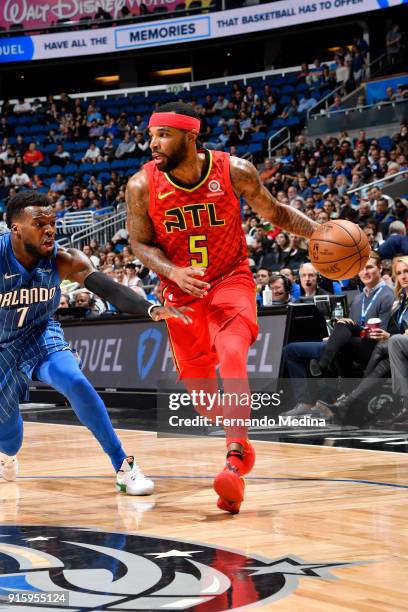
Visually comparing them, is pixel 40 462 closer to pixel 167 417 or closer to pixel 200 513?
pixel 200 513

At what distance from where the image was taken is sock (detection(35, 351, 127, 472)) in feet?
17.7

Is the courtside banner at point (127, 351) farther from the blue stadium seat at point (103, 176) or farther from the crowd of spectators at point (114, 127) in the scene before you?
the blue stadium seat at point (103, 176)

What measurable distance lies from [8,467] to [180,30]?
74.7 feet

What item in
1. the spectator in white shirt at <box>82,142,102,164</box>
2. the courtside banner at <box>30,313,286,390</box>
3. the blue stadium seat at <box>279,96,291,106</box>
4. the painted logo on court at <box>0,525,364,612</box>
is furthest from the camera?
the spectator in white shirt at <box>82,142,102,164</box>

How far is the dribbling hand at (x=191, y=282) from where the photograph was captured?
4.77 m

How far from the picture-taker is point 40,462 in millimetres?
7168

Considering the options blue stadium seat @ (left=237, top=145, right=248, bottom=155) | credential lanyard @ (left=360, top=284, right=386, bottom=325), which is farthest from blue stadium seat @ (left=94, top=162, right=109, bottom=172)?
credential lanyard @ (left=360, top=284, right=386, bottom=325)

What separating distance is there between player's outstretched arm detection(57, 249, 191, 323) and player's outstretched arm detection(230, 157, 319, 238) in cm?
81

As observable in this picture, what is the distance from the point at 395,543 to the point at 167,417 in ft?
22.2

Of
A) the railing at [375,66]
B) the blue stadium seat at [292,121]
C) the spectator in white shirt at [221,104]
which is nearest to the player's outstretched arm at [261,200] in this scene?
the blue stadium seat at [292,121]

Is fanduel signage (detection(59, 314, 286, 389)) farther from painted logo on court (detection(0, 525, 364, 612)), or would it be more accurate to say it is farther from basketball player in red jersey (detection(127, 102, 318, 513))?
painted logo on court (detection(0, 525, 364, 612))

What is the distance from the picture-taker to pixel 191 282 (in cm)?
480

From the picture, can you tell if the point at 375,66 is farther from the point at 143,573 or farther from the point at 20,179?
the point at 143,573

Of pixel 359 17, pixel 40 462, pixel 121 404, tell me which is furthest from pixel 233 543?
pixel 359 17
